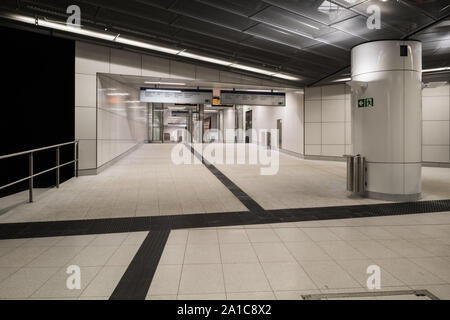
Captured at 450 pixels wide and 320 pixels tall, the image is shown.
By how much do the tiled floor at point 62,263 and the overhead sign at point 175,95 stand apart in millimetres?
10338

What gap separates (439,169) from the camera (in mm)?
11109

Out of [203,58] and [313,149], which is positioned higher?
[203,58]

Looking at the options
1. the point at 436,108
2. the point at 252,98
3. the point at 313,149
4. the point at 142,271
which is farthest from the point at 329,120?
the point at 142,271

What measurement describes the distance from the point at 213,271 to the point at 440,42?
8.01m

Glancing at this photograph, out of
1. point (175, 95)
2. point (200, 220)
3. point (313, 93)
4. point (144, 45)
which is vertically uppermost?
point (144, 45)

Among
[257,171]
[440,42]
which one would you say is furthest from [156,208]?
[440,42]

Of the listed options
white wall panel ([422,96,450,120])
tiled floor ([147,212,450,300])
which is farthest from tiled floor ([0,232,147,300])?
white wall panel ([422,96,450,120])

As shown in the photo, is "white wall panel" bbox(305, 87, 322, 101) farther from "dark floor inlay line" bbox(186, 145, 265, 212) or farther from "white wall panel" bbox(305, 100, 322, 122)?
"dark floor inlay line" bbox(186, 145, 265, 212)

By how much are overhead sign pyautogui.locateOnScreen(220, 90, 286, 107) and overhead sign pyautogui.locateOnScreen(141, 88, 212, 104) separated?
78cm

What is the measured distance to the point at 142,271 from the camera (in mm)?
2891

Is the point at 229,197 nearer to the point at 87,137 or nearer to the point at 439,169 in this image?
the point at 87,137

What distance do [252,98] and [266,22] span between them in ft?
25.6

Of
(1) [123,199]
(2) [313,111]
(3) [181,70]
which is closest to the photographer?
(1) [123,199]

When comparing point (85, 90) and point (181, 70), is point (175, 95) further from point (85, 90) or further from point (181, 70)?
point (85, 90)
